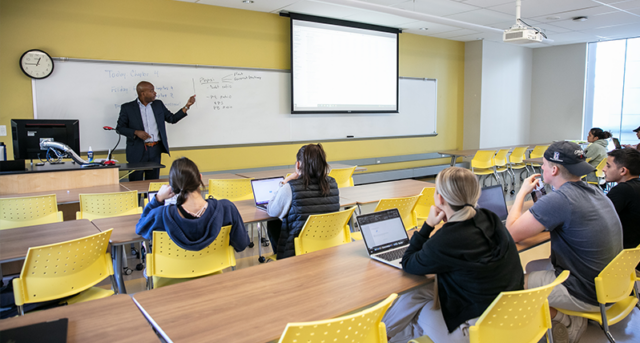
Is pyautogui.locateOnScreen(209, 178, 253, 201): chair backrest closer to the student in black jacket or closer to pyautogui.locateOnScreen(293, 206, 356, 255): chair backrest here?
pyautogui.locateOnScreen(293, 206, 356, 255): chair backrest

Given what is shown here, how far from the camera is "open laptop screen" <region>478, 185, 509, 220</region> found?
270 cm

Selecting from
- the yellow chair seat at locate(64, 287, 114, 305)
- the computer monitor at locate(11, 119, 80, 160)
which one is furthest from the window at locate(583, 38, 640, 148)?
the yellow chair seat at locate(64, 287, 114, 305)

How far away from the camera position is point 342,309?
1.54 m

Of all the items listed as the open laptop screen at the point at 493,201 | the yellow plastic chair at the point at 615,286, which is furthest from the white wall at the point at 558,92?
the yellow plastic chair at the point at 615,286

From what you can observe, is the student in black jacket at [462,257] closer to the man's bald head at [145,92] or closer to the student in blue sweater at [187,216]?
the student in blue sweater at [187,216]

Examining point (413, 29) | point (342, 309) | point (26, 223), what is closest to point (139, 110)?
point (26, 223)

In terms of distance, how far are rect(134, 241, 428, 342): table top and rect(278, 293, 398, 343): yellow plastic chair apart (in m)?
0.13

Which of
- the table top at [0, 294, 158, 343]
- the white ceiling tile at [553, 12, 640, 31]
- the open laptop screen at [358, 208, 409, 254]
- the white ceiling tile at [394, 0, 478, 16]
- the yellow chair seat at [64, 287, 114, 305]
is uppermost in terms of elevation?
the white ceiling tile at [553, 12, 640, 31]

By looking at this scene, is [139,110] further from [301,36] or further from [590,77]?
[590,77]

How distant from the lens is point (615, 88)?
9.36m

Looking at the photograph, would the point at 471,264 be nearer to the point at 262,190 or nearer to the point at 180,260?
the point at 180,260

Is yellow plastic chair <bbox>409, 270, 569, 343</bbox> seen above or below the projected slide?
below

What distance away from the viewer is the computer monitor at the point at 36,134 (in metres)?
4.08

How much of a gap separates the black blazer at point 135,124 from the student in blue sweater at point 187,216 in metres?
3.02
